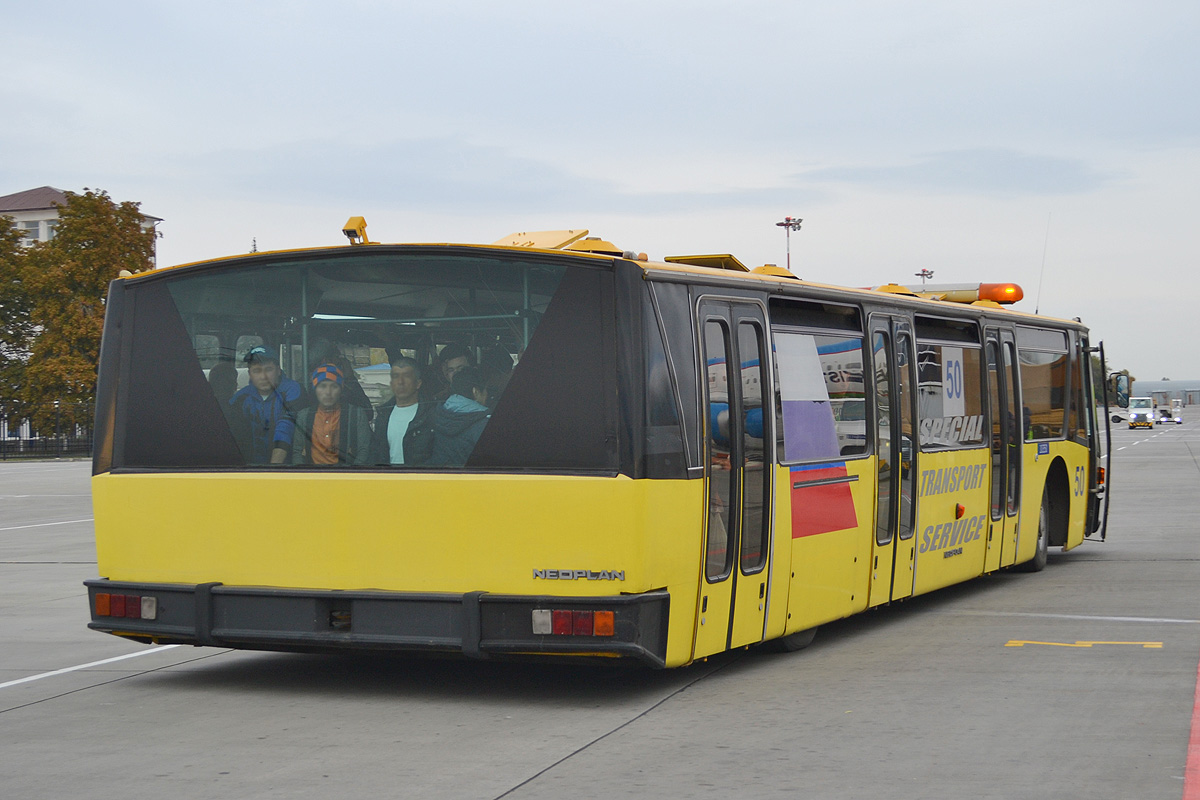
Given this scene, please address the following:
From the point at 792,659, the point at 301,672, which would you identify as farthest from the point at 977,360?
the point at 301,672

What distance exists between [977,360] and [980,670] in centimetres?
446

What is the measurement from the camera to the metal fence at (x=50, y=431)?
6544cm

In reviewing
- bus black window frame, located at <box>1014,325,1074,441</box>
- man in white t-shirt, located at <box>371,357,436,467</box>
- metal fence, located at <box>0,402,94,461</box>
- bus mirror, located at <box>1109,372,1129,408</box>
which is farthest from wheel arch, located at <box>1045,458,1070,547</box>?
metal fence, located at <box>0,402,94,461</box>

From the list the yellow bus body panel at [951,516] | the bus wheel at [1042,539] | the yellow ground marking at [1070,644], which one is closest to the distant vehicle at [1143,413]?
the bus wheel at [1042,539]

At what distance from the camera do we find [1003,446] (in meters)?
13.1

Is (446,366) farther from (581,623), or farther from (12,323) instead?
(12,323)

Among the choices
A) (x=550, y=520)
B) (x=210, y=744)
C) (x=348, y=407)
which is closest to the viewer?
(x=210, y=744)

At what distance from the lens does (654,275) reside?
25.6 feet

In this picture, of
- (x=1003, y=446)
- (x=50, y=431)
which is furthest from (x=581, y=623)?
(x=50, y=431)

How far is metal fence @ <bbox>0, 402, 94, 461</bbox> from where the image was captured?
2576 inches

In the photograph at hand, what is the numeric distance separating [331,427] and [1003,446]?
713 cm

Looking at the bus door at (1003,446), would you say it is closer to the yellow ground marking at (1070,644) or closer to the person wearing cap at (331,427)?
the yellow ground marking at (1070,644)

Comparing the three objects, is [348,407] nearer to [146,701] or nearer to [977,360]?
[146,701]

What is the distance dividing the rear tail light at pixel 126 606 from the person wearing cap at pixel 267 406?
101 cm
